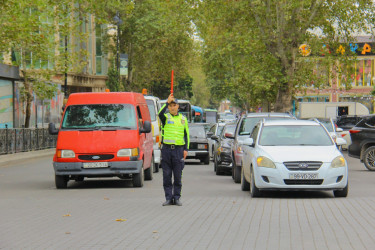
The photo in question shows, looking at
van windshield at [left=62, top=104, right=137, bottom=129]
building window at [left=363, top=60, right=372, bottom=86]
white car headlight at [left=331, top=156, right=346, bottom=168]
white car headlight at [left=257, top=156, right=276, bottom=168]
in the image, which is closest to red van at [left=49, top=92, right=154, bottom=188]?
van windshield at [left=62, top=104, right=137, bottom=129]

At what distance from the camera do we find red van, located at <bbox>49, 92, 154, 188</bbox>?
17812 mm

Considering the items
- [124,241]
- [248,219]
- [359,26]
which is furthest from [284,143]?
[359,26]

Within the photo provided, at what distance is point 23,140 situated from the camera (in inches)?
1407

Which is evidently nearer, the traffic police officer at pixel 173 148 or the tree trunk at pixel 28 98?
the traffic police officer at pixel 173 148

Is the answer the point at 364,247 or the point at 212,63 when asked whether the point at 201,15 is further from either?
the point at 364,247

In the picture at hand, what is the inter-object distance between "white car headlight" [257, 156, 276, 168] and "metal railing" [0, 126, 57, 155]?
63.3 feet

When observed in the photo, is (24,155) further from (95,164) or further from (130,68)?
(130,68)

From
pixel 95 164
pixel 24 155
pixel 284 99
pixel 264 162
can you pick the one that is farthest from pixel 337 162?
pixel 284 99

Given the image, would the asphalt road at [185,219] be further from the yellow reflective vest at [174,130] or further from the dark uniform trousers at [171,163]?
the yellow reflective vest at [174,130]

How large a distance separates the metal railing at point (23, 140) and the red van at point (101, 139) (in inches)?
563

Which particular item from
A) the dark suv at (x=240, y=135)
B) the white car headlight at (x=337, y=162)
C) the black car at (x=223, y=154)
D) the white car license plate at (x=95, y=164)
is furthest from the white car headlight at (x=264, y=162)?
the black car at (x=223, y=154)

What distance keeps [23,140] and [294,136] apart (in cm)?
2182

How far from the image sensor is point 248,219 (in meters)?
11.4

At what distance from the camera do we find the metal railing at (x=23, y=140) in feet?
109
